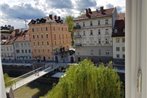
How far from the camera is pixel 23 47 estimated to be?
1201 millimetres

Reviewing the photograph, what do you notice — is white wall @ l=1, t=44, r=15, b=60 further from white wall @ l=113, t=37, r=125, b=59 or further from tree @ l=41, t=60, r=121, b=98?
white wall @ l=113, t=37, r=125, b=59

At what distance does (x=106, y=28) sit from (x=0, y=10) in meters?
0.61

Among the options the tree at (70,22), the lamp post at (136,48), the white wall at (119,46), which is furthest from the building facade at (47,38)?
the lamp post at (136,48)

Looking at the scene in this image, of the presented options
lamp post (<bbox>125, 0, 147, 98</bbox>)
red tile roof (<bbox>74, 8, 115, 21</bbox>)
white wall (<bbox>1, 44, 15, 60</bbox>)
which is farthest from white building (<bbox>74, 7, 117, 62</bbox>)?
white wall (<bbox>1, 44, 15, 60</bbox>)

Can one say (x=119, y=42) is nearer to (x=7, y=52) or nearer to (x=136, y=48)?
(x=136, y=48)

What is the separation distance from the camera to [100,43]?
1.12 metres

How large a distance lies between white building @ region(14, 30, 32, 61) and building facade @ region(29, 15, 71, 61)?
0.03m

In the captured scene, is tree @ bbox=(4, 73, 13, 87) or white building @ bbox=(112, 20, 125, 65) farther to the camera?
tree @ bbox=(4, 73, 13, 87)

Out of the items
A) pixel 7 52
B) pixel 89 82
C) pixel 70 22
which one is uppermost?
pixel 70 22

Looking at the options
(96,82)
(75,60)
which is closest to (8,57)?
(75,60)

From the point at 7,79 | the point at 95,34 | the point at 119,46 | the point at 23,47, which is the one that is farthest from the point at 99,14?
the point at 7,79

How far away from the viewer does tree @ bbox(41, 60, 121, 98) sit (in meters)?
1.10

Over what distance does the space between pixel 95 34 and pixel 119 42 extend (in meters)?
0.17

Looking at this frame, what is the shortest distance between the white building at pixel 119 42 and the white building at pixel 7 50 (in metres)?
0.63
